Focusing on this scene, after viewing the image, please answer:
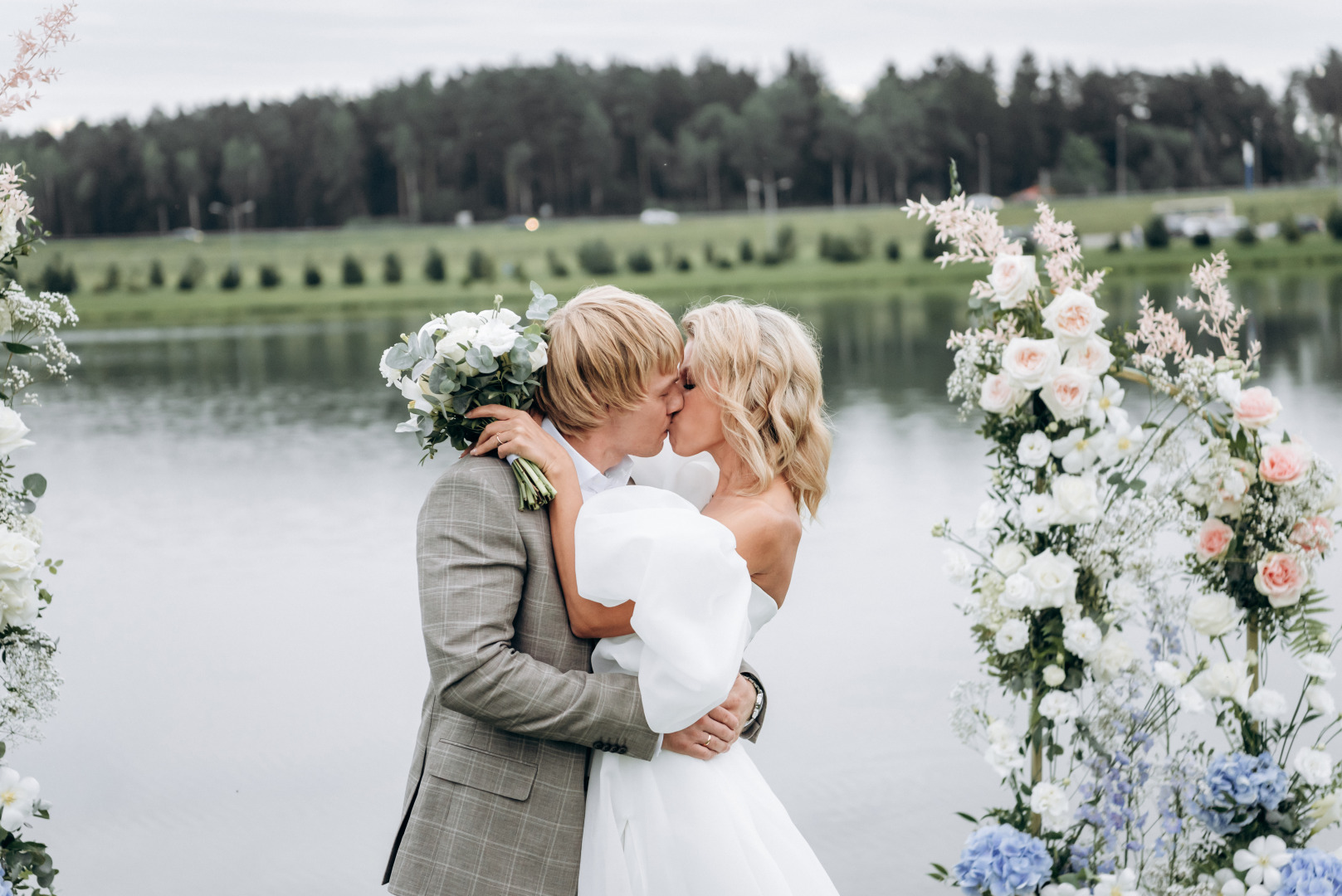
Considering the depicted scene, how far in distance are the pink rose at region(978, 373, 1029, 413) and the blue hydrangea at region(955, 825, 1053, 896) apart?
3.60 feet

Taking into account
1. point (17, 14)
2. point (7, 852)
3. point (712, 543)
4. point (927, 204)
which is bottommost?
point (7, 852)

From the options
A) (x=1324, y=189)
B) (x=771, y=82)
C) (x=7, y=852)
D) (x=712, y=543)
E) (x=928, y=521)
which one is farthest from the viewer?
(x=771, y=82)

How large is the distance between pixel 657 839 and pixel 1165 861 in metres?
1.76

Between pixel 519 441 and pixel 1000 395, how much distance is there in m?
1.41

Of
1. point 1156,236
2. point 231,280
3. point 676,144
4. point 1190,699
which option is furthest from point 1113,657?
point 676,144

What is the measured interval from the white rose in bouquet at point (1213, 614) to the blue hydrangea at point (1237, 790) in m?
0.33

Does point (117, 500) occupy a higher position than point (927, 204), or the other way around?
point (927, 204)

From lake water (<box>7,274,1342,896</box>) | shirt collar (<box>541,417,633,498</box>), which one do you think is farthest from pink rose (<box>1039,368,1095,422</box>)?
lake water (<box>7,274,1342,896</box>)

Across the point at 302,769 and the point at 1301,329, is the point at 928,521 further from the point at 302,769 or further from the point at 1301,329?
the point at 1301,329

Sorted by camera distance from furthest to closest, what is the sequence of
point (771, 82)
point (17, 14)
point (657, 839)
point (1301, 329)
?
point (771, 82) < point (1301, 329) < point (17, 14) < point (657, 839)

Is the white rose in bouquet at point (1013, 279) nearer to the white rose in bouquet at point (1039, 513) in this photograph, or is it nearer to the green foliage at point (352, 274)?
the white rose in bouquet at point (1039, 513)

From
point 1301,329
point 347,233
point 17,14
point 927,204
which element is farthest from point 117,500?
point 347,233

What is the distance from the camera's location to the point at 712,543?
2404 mm

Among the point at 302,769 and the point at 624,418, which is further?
the point at 302,769
